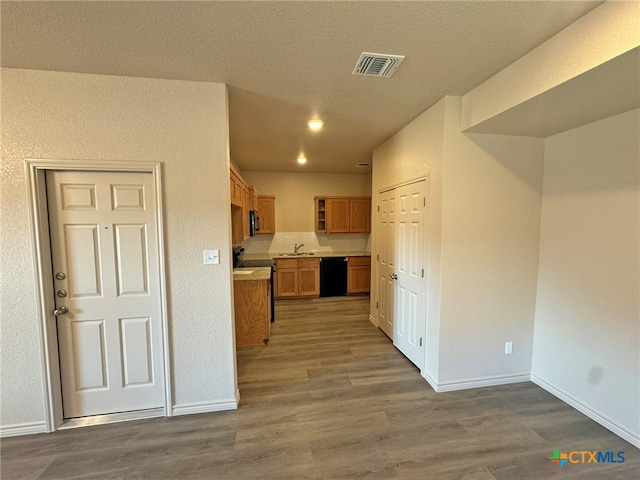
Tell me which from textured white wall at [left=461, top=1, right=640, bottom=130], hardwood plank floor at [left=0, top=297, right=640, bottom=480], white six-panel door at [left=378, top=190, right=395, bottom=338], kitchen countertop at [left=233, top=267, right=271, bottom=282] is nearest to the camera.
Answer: textured white wall at [left=461, top=1, right=640, bottom=130]

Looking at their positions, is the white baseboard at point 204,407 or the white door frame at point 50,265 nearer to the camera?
the white door frame at point 50,265

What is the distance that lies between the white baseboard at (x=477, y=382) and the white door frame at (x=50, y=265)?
7.85 feet

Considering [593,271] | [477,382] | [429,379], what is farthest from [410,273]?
[593,271]

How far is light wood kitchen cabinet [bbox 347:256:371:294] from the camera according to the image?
576 centimetres

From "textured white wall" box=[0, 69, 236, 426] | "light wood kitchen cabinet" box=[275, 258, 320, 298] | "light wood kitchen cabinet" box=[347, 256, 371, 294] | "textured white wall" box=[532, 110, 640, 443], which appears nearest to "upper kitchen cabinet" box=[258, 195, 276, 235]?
"light wood kitchen cabinet" box=[275, 258, 320, 298]

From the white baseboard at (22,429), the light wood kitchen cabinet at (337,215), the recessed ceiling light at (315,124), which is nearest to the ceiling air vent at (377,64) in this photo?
the recessed ceiling light at (315,124)

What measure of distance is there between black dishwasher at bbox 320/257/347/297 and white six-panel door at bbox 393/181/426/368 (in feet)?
7.52

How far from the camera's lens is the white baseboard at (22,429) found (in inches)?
79.4

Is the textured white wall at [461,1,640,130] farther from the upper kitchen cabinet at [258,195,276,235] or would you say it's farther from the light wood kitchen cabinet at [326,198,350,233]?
the upper kitchen cabinet at [258,195,276,235]

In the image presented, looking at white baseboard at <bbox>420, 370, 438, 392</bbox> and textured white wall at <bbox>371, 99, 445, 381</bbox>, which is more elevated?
textured white wall at <bbox>371, 99, 445, 381</bbox>

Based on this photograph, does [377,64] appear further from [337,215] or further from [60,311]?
[337,215]

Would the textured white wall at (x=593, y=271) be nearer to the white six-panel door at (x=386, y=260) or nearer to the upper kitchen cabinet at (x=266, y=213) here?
the white six-panel door at (x=386, y=260)

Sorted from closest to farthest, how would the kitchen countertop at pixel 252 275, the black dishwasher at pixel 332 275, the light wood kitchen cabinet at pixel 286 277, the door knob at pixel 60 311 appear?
the door knob at pixel 60 311
the kitchen countertop at pixel 252 275
the light wood kitchen cabinet at pixel 286 277
the black dishwasher at pixel 332 275

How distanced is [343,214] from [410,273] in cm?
312
